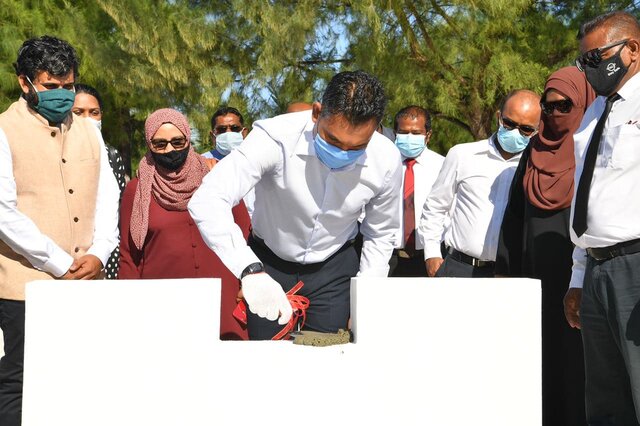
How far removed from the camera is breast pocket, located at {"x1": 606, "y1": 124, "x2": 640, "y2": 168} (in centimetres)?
300

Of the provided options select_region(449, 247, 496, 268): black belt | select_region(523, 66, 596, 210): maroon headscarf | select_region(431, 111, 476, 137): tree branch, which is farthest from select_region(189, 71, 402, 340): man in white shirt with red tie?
select_region(431, 111, 476, 137): tree branch

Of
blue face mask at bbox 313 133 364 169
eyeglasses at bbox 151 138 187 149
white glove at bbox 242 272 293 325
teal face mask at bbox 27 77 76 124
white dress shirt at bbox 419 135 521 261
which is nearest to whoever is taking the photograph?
white glove at bbox 242 272 293 325

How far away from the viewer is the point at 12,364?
3172mm

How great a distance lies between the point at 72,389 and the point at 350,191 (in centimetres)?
129

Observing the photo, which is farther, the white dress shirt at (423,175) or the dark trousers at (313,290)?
the white dress shirt at (423,175)

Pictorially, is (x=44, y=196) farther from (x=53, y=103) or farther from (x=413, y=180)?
(x=413, y=180)

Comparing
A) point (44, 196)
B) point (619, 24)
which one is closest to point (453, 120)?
point (619, 24)

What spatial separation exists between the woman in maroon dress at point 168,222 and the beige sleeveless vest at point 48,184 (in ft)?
1.57

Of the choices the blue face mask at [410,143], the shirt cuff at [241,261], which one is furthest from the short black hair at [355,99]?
the blue face mask at [410,143]

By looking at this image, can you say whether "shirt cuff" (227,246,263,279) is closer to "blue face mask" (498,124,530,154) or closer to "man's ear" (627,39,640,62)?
"man's ear" (627,39,640,62)

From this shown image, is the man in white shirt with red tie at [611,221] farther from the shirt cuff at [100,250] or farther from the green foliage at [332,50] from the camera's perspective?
the green foliage at [332,50]

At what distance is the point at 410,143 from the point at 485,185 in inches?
46.9

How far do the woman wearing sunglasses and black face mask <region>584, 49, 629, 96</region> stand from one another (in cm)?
68

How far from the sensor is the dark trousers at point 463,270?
446cm
